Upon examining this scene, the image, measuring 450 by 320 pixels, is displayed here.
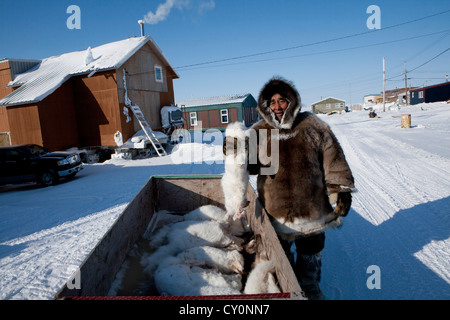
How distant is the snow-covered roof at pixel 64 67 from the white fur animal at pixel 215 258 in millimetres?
12591

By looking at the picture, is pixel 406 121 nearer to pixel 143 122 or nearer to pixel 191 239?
pixel 143 122

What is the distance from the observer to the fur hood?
2.40 meters

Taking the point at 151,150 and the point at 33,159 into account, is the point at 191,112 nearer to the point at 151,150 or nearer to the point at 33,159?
the point at 151,150

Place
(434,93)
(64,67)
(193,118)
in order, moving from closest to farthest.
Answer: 1. (64,67)
2. (193,118)
3. (434,93)

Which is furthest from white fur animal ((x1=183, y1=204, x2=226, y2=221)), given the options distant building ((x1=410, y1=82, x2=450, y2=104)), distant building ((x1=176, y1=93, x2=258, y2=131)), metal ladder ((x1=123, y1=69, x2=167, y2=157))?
distant building ((x1=410, y1=82, x2=450, y2=104))

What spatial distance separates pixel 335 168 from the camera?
232 cm

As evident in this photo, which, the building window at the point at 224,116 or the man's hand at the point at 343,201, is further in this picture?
the building window at the point at 224,116

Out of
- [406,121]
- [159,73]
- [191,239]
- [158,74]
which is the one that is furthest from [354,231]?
[159,73]

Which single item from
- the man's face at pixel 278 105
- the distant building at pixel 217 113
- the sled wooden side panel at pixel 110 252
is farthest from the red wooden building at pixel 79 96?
the man's face at pixel 278 105

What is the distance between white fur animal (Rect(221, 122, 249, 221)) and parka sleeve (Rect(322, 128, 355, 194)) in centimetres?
72

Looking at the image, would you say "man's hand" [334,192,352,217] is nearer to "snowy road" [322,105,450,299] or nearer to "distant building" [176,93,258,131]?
"snowy road" [322,105,450,299]

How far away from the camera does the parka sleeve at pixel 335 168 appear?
230 centimetres

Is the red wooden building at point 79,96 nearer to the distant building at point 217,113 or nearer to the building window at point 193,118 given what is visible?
the distant building at point 217,113

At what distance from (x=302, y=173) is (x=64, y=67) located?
17.2 meters
